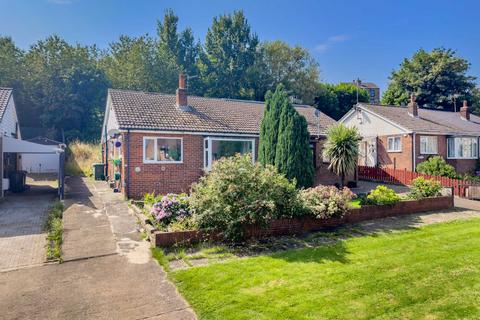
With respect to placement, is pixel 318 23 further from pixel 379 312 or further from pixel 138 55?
pixel 138 55

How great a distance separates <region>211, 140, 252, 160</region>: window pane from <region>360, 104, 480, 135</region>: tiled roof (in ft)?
44.9

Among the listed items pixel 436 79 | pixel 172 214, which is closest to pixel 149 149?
pixel 172 214

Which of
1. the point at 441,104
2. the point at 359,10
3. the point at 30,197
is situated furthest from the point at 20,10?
the point at 441,104

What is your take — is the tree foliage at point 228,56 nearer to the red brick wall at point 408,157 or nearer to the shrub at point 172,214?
the red brick wall at point 408,157

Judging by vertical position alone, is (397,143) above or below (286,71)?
below

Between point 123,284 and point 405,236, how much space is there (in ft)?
25.0

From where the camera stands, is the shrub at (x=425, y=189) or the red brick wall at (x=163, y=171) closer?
the shrub at (x=425, y=189)

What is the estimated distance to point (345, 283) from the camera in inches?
232

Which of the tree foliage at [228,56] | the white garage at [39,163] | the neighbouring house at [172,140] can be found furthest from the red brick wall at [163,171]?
the tree foliage at [228,56]

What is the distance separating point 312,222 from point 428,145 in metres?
19.4

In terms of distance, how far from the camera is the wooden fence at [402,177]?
16906 mm

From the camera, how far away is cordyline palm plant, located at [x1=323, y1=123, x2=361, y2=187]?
51.8ft

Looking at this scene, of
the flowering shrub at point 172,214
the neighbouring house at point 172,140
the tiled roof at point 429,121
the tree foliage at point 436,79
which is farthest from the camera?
the tree foliage at point 436,79

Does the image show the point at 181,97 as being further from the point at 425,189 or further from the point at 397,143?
the point at 397,143
